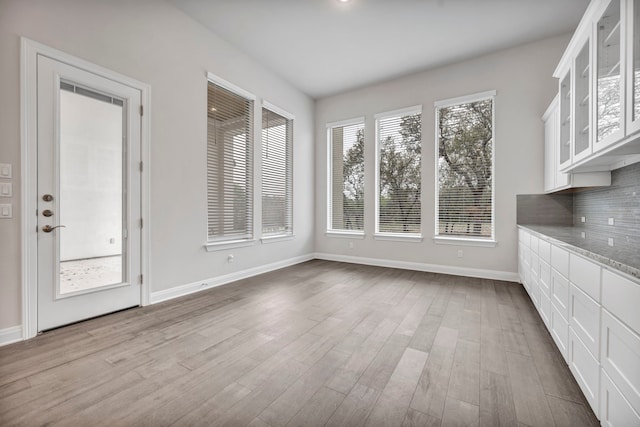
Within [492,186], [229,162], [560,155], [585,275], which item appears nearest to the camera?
[585,275]

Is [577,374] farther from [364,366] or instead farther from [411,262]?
[411,262]

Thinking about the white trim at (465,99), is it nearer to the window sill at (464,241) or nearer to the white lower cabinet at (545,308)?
the window sill at (464,241)

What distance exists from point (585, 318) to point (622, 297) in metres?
0.51

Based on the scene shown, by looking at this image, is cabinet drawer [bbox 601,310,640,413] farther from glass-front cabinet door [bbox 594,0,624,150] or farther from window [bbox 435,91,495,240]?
window [bbox 435,91,495,240]

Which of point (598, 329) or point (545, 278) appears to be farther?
point (545, 278)

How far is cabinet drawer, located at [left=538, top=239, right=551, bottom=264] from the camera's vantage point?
2346 millimetres

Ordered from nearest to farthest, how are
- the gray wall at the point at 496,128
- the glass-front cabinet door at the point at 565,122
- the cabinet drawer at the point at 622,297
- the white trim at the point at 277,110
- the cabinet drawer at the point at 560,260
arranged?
1. the cabinet drawer at the point at 622,297
2. the cabinet drawer at the point at 560,260
3. the glass-front cabinet door at the point at 565,122
4. the gray wall at the point at 496,128
5. the white trim at the point at 277,110

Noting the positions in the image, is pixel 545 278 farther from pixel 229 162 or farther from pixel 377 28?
pixel 229 162

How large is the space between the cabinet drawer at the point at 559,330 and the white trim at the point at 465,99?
11.0 feet

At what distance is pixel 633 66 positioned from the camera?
4.87ft

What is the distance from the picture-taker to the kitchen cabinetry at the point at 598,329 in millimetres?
1112

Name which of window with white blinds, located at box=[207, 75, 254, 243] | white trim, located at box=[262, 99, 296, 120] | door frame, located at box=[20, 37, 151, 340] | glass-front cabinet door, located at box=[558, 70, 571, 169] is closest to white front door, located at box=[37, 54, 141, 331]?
door frame, located at box=[20, 37, 151, 340]

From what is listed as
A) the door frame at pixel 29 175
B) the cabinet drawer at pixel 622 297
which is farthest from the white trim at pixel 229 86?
the cabinet drawer at pixel 622 297

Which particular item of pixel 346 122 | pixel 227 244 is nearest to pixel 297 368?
pixel 227 244
